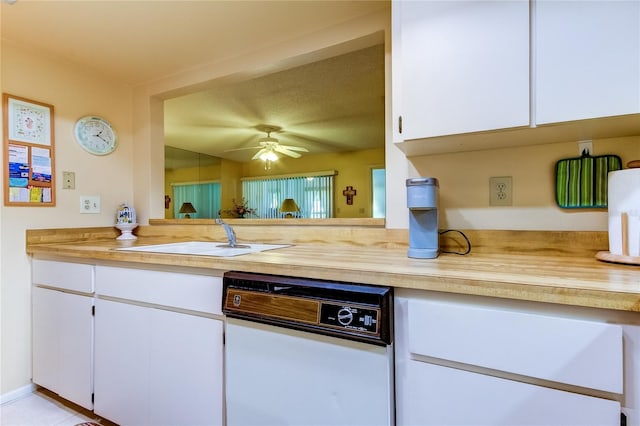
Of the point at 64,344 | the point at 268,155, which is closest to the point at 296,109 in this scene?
the point at 268,155

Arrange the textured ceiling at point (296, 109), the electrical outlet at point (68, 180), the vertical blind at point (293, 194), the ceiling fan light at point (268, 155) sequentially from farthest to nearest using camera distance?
1. the vertical blind at point (293, 194)
2. the ceiling fan light at point (268, 155)
3. the textured ceiling at point (296, 109)
4. the electrical outlet at point (68, 180)

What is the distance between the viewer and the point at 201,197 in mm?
6727

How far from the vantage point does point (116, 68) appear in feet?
6.73

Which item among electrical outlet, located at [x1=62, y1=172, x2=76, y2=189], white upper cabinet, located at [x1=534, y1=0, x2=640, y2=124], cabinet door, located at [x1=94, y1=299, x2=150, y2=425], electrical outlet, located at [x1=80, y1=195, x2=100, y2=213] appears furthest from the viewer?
electrical outlet, located at [x1=80, y1=195, x2=100, y2=213]

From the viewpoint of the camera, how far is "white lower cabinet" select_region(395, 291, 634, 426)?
0.65m

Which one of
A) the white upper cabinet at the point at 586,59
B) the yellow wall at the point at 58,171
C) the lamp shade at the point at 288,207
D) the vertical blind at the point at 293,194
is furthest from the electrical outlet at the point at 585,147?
the vertical blind at the point at 293,194

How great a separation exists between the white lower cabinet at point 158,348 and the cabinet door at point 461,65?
0.98m

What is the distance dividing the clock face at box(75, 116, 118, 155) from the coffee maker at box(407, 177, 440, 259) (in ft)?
6.83

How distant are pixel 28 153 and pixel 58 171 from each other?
0.56 feet

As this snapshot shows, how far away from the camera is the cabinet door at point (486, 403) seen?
2.19 ft

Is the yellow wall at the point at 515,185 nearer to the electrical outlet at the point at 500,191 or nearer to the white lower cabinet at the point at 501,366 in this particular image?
the electrical outlet at the point at 500,191

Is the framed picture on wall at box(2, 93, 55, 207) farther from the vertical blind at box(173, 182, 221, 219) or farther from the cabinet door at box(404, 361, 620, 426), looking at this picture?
the vertical blind at box(173, 182, 221, 219)

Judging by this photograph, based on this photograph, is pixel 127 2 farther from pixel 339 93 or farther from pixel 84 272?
pixel 339 93

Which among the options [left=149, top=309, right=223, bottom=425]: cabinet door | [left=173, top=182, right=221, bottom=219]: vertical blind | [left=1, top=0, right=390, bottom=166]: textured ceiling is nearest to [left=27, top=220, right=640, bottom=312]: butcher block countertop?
[left=149, top=309, right=223, bottom=425]: cabinet door
